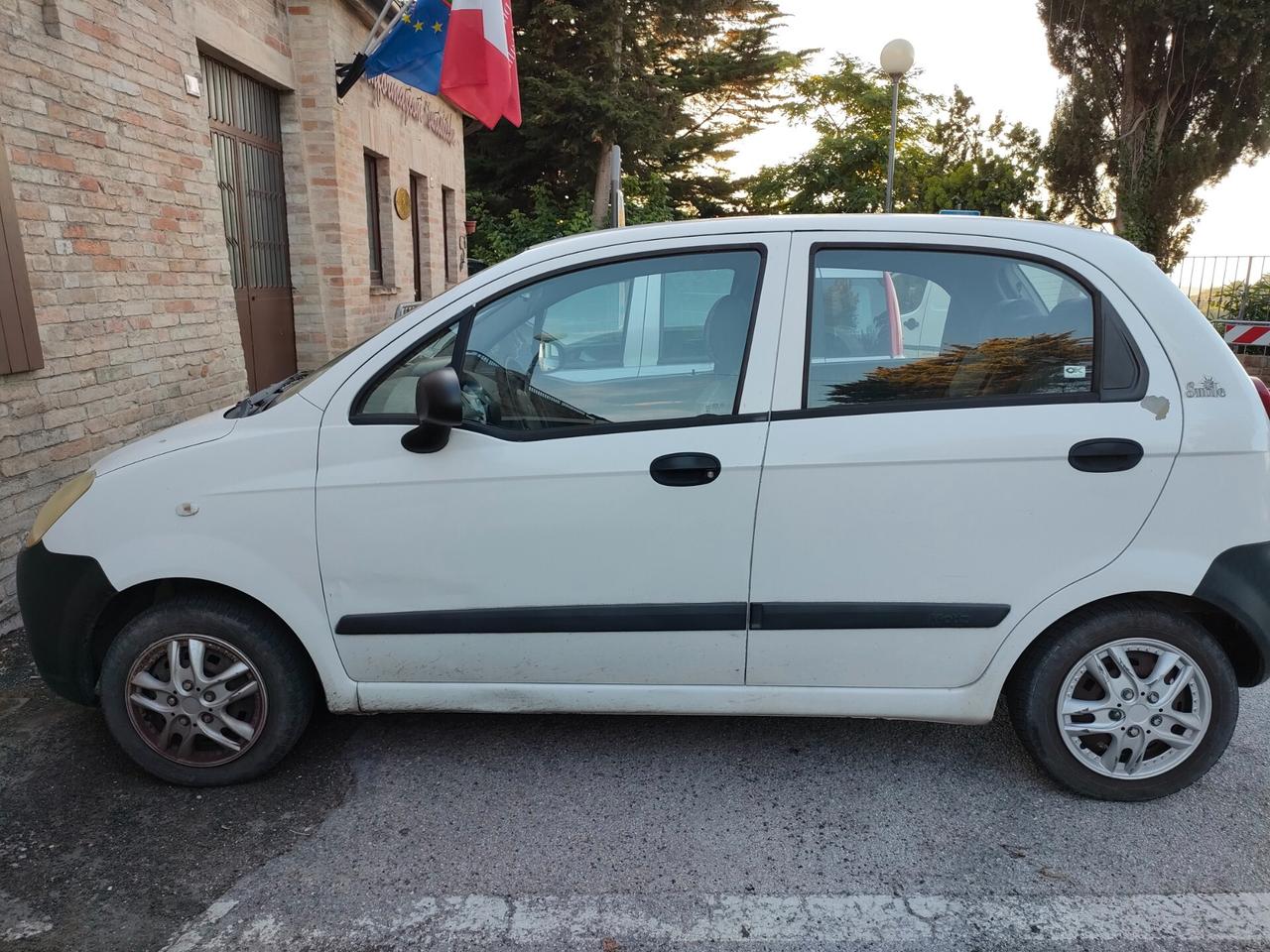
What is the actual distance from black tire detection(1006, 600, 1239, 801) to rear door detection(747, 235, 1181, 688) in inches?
6.5

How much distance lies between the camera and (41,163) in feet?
15.8

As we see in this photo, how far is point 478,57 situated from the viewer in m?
8.45

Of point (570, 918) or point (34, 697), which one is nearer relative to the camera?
point (570, 918)

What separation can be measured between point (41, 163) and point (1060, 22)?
673 inches

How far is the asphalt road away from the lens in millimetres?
2383

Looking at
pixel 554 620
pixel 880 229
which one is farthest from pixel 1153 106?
pixel 554 620

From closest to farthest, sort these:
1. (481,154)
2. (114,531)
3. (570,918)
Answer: (570,918), (114,531), (481,154)

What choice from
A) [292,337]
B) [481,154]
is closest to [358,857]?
[292,337]

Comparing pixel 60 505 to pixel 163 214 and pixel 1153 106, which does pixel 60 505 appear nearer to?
pixel 163 214

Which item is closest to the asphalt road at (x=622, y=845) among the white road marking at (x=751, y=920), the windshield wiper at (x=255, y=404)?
the white road marking at (x=751, y=920)

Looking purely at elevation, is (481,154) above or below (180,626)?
above

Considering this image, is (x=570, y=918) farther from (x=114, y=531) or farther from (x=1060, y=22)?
(x=1060, y=22)

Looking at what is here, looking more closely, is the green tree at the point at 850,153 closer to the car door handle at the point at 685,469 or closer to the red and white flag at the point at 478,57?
the red and white flag at the point at 478,57

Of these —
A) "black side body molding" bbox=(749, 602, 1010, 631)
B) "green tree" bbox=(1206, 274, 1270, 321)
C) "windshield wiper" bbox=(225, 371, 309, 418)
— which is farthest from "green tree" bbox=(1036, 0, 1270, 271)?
"windshield wiper" bbox=(225, 371, 309, 418)
